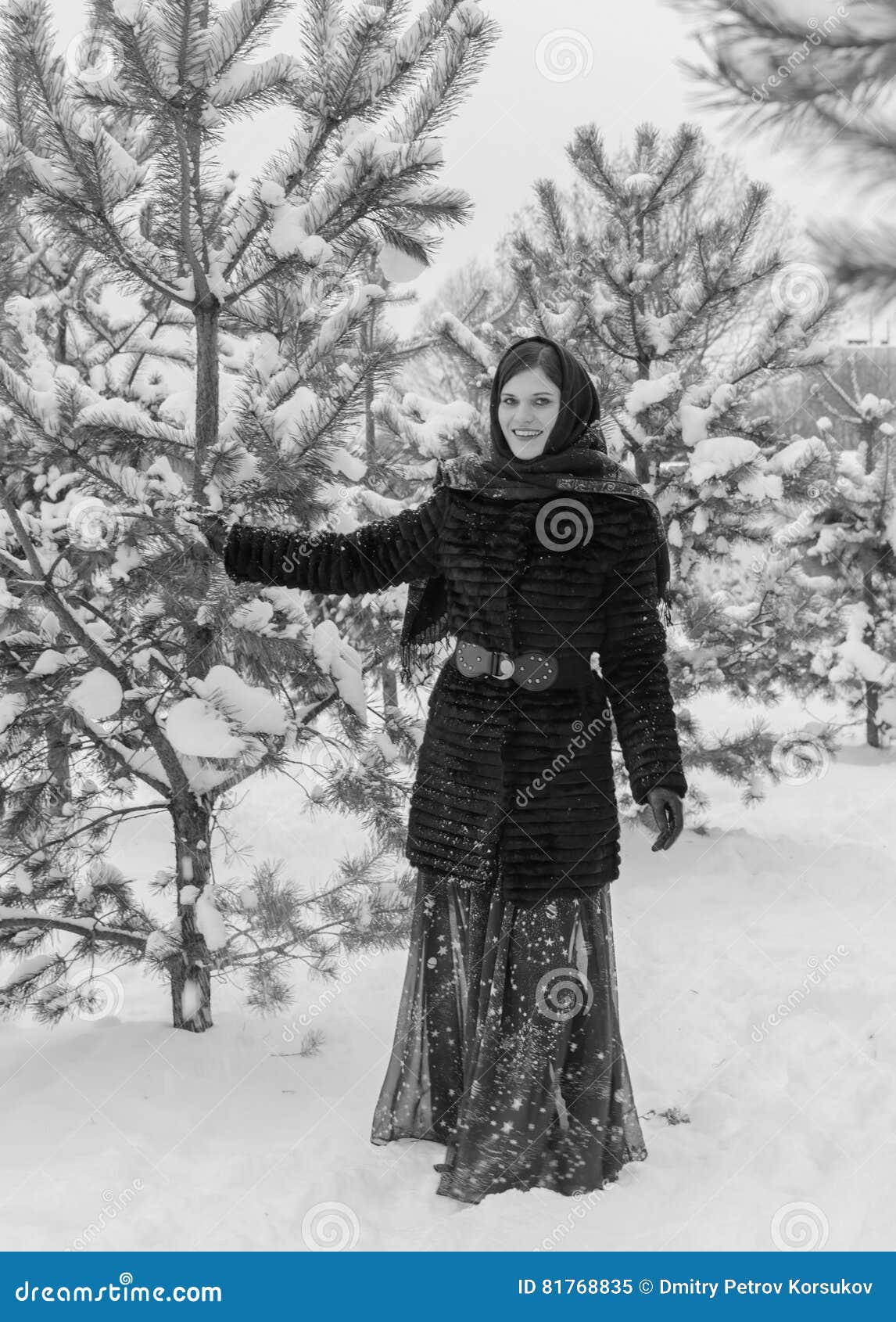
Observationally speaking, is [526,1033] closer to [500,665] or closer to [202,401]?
[500,665]

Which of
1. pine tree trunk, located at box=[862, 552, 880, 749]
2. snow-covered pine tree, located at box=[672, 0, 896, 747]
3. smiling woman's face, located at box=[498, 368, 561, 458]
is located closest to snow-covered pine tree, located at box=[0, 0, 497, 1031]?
smiling woman's face, located at box=[498, 368, 561, 458]

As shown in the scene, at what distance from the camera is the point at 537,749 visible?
8.69 feet

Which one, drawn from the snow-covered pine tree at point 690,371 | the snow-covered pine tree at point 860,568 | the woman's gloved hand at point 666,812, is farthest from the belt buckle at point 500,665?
the snow-covered pine tree at point 860,568

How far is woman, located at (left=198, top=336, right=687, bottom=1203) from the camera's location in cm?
261

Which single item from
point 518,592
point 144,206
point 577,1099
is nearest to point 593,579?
point 518,592

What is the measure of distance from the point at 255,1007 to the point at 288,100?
271 cm

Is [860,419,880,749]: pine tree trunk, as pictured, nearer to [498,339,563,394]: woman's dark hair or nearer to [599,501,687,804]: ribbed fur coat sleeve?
[599,501,687,804]: ribbed fur coat sleeve

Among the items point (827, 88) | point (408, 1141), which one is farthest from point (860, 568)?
point (827, 88)

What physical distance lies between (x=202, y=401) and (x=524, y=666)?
1.25 metres

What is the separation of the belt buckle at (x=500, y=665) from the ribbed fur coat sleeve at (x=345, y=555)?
0.33 metres

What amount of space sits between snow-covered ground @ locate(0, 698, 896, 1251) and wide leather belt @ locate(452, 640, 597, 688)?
127 cm

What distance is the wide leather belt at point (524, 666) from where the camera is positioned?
263cm

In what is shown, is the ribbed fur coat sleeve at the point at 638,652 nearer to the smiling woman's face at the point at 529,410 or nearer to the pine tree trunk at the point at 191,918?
the smiling woman's face at the point at 529,410

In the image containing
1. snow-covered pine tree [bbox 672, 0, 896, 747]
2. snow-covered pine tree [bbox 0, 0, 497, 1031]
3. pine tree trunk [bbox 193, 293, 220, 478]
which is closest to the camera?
snow-covered pine tree [bbox 672, 0, 896, 747]
